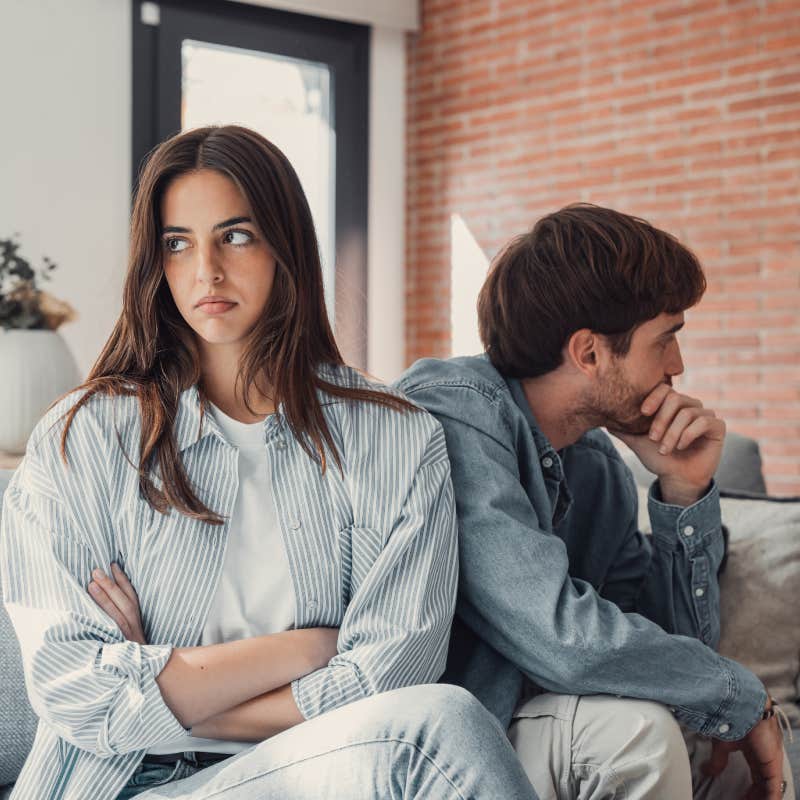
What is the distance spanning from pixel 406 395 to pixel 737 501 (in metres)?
0.84

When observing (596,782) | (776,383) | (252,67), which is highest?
(252,67)

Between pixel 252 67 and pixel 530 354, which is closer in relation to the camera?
pixel 530 354

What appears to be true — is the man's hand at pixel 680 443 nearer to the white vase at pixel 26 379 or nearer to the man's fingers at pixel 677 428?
the man's fingers at pixel 677 428

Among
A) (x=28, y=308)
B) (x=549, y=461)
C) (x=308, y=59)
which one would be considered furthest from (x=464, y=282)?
(x=549, y=461)

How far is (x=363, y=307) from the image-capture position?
5.43m

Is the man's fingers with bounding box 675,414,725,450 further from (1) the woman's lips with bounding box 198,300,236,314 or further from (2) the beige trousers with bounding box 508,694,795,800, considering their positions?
(1) the woman's lips with bounding box 198,300,236,314

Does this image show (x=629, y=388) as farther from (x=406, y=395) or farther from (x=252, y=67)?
(x=252, y=67)

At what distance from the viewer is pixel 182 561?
57.2 inches

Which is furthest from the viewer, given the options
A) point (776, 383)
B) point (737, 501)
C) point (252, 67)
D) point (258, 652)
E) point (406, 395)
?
point (252, 67)

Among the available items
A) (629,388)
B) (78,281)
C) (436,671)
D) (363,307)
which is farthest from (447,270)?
(436,671)

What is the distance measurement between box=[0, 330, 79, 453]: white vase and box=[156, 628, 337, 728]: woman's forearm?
4.02 feet

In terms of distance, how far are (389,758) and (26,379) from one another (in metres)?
1.55

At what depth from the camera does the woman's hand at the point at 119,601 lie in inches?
55.9

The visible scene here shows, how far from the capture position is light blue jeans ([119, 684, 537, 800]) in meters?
1.22
